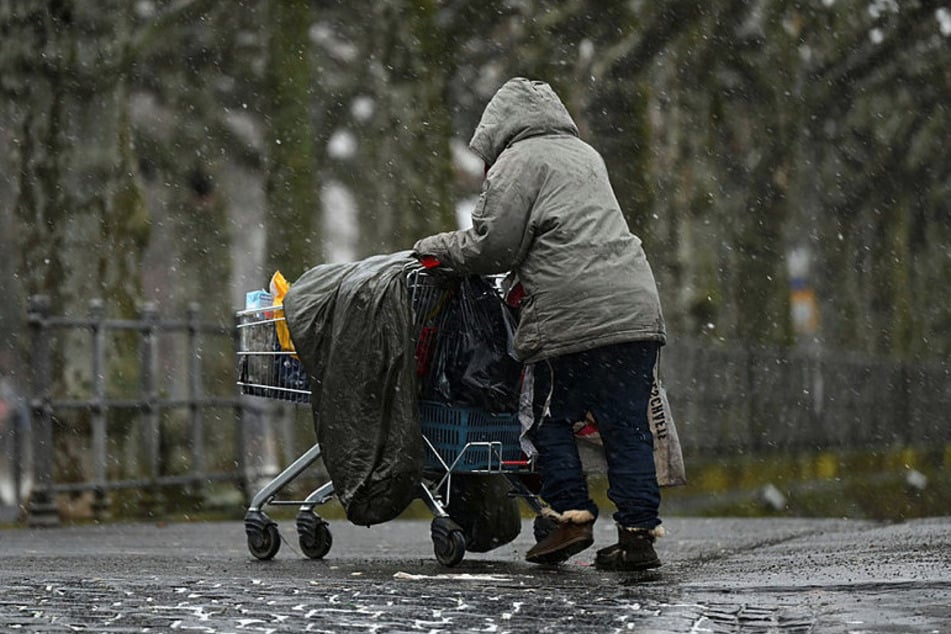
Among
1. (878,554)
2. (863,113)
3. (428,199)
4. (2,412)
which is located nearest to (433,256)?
(878,554)

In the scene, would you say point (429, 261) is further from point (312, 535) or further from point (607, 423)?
point (312, 535)

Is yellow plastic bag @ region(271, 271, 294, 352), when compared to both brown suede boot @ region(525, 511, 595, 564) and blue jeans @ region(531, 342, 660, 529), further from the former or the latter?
brown suede boot @ region(525, 511, 595, 564)

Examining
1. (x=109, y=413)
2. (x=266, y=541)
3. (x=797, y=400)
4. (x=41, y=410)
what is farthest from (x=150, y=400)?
(x=797, y=400)

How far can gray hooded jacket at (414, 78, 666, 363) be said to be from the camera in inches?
314

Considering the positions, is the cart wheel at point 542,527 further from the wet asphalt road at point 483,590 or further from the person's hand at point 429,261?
the person's hand at point 429,261

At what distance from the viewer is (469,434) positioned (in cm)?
841

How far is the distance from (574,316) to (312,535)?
1.77 meters

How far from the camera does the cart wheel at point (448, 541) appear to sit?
8289 mm

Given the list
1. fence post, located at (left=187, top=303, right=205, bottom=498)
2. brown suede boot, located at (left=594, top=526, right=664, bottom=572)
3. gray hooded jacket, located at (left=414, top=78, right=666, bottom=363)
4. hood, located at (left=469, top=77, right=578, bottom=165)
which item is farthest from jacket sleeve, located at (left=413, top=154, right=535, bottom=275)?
fence post, located at (left=187, top=303, right=205, bottom=498)

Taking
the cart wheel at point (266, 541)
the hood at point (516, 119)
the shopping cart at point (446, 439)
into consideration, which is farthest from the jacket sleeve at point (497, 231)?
the cart wheel at point (266, 541)

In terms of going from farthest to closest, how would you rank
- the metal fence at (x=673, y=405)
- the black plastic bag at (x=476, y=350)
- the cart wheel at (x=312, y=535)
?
the metal fence at (x=673, y=405) → the cart wheel at (x=312, y=535) → the black plastic bag at (x=476, y=350)

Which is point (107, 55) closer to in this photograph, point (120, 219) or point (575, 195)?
point (120, 219)

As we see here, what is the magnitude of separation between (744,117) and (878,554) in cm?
2374

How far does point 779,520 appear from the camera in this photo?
1317 cm
